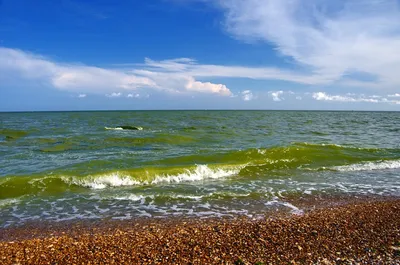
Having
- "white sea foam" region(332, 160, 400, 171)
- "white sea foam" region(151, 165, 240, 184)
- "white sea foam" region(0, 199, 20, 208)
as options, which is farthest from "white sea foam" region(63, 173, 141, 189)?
"white sea foam" region(332, 160, 400, 171)

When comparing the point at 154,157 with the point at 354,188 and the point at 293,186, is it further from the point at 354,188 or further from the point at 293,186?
the point at 354,188

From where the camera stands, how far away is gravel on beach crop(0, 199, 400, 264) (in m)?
6.81

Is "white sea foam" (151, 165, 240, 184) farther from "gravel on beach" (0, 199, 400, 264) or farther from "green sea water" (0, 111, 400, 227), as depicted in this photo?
"gravel on beach" (0, 199, 400, 264)

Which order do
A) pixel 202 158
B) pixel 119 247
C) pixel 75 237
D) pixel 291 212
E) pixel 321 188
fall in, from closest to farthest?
pixel 119 247
pixel 75 237
pixel 291 212
pixel 321 188
pixel 202 158

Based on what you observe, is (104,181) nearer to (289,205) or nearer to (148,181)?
(148,181)

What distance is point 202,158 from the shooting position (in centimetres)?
2022

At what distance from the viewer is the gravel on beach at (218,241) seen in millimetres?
6812

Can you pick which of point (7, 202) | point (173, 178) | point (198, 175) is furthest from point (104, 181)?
point (198, 175)

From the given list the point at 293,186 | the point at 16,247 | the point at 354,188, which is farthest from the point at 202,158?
the point at 16,247

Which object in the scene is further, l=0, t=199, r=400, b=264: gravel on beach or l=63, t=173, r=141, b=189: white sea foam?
l=63, t=173, r=141, b=189: white sea foam

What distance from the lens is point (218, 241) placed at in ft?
25.0

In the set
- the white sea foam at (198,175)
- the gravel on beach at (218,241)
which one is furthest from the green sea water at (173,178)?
the gravel on beach at (218,241)

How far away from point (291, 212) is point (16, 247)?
8.40 m

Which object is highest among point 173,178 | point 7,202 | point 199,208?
point 199,208
